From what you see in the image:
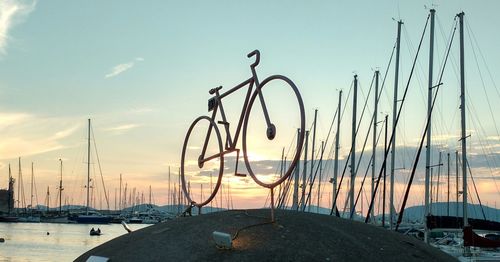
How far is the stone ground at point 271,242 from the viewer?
762 centimetres

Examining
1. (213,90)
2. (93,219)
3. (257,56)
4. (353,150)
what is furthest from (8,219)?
(257,56)

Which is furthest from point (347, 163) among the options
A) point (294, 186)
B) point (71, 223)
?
point (71, 223)

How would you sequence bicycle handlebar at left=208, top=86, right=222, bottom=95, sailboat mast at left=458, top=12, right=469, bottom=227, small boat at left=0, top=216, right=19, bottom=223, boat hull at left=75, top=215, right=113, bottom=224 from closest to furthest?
bicycle handlebar at left=208, top=86, right=222, bottom=95
sailboat mast at left=458, top=12, right=469, bottom=227
boat hull at left=75, top=215, right=113, bottom=224
small boat at left=0, top=216, right=19, bottom=223

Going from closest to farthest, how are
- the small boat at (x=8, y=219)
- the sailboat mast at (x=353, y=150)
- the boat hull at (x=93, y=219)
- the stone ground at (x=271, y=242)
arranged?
the stone ground at (x=271, y=242)
the sailboat mast at (x=353, y=150)
the boat hull at (x=93, y=219)
the small boat at (x=8, y=219)

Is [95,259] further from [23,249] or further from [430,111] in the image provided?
[23,249]

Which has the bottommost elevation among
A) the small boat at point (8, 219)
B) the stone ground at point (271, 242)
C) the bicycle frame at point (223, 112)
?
the small boat at point (8, 219)


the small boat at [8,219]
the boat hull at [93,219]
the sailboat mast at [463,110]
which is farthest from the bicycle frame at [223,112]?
the small boat at [8,219]

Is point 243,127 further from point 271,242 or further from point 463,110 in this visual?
point 463,110

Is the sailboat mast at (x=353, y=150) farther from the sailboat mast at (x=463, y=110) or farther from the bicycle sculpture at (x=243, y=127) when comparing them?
the bicycle sculpture at (x=243, y=127)

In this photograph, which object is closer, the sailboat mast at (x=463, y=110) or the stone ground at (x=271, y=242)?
the stone ground at (x=271, y=242)

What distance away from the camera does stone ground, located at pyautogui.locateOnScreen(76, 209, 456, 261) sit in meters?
7.62

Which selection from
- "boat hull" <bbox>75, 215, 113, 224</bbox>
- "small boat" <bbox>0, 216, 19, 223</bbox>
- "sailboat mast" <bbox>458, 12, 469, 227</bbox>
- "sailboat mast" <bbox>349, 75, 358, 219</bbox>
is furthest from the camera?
"small boat" <bbox>0, 216, 19, 223</bbox>

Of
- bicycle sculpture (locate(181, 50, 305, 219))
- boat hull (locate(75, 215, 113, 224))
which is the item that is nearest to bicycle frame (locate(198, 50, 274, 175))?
bicycle sculpture (locate(181, 50, 305, 219))

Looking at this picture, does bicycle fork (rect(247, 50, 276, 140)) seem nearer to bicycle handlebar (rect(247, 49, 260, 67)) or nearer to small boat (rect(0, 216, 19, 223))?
bicycle handlebar (rect(247, 49, 260, 67))
